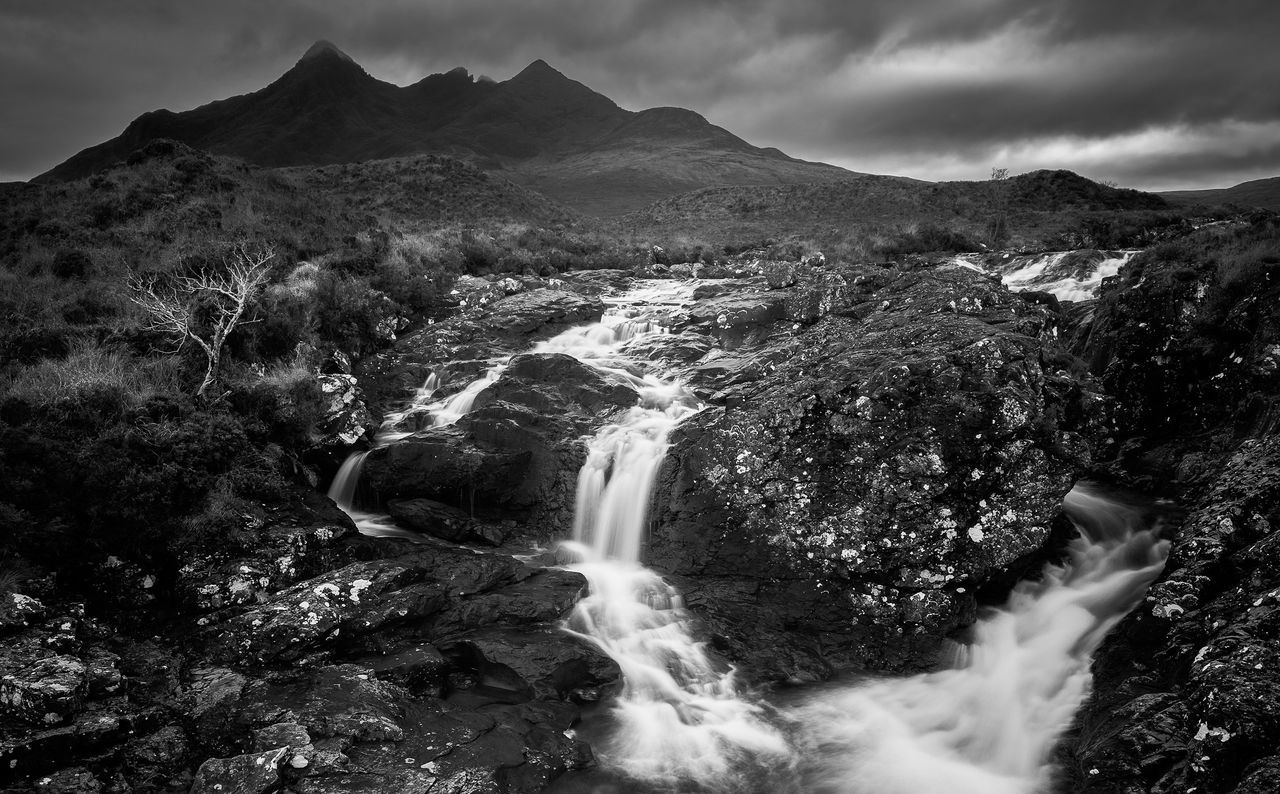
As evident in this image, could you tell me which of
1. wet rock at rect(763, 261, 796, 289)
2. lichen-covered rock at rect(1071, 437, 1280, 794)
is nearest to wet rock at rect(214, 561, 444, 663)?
lichen-covered rock at rect(1071, 437, 1280, 794)

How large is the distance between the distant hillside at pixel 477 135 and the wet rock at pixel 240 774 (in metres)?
64.0

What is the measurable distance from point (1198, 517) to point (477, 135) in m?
113

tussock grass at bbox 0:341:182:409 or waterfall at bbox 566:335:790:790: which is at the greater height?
tussock grass at bbox 0:341:182:409

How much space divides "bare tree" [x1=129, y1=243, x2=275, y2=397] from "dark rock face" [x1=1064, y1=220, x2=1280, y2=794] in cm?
1397

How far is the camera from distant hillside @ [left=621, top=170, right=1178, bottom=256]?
3234 centimetres

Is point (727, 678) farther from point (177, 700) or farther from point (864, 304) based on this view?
point (864, 304)

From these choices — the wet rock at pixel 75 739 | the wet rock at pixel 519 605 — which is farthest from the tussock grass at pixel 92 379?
the wet rock at pixel 519 605

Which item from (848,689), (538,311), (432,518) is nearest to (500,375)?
(538,311)

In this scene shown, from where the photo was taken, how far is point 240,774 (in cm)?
598

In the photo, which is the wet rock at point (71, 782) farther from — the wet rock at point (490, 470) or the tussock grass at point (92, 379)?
the tussock grass at point (92, 379)

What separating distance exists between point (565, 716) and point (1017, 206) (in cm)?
4617

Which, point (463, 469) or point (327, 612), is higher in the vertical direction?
point (463, 469)

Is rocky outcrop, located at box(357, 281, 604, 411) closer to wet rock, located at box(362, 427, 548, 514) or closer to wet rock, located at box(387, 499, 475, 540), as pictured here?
wet rock, located at box(362, 427, 548, 514)

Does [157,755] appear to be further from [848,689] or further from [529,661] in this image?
[848,689]
